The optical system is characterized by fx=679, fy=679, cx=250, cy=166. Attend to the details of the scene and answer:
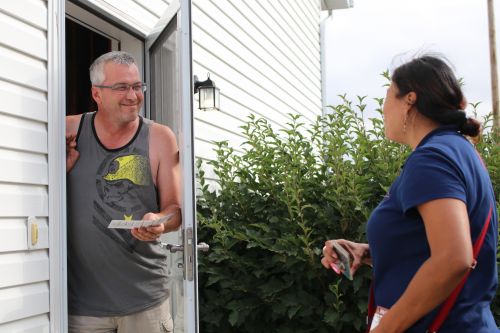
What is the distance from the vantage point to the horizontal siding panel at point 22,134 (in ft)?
10.1

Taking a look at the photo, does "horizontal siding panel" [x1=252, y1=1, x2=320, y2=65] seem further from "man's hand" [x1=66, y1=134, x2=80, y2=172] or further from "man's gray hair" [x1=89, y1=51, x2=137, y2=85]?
"man's hand" [x1=66, y1=134, x2=80, y2=172]

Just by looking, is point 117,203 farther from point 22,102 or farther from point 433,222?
point 433,222

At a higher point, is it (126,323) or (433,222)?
(433,222)

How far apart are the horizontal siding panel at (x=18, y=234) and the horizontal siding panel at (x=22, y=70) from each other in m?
0.65

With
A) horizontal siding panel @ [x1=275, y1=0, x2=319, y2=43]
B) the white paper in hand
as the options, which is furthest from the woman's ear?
horizontal siding panel @ [x1=275, y1=0, x2=319, y2=43]

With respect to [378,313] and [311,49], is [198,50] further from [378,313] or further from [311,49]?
[311,49]

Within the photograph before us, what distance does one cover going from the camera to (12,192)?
3.09 m

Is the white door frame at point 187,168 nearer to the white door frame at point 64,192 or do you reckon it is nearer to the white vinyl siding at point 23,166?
the white door frame at point 64,192

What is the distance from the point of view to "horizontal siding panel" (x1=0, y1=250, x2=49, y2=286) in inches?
119

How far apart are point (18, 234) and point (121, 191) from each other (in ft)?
1.66

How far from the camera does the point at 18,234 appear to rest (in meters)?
3.13

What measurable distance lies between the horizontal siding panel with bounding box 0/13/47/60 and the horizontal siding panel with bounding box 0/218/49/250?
808mm

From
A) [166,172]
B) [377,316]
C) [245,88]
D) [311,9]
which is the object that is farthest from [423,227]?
[311,9]

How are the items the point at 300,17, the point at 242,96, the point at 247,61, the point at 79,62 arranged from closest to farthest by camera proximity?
the point at 79,62, the point at 242,96, the point at 247,61, the point at 300,17
